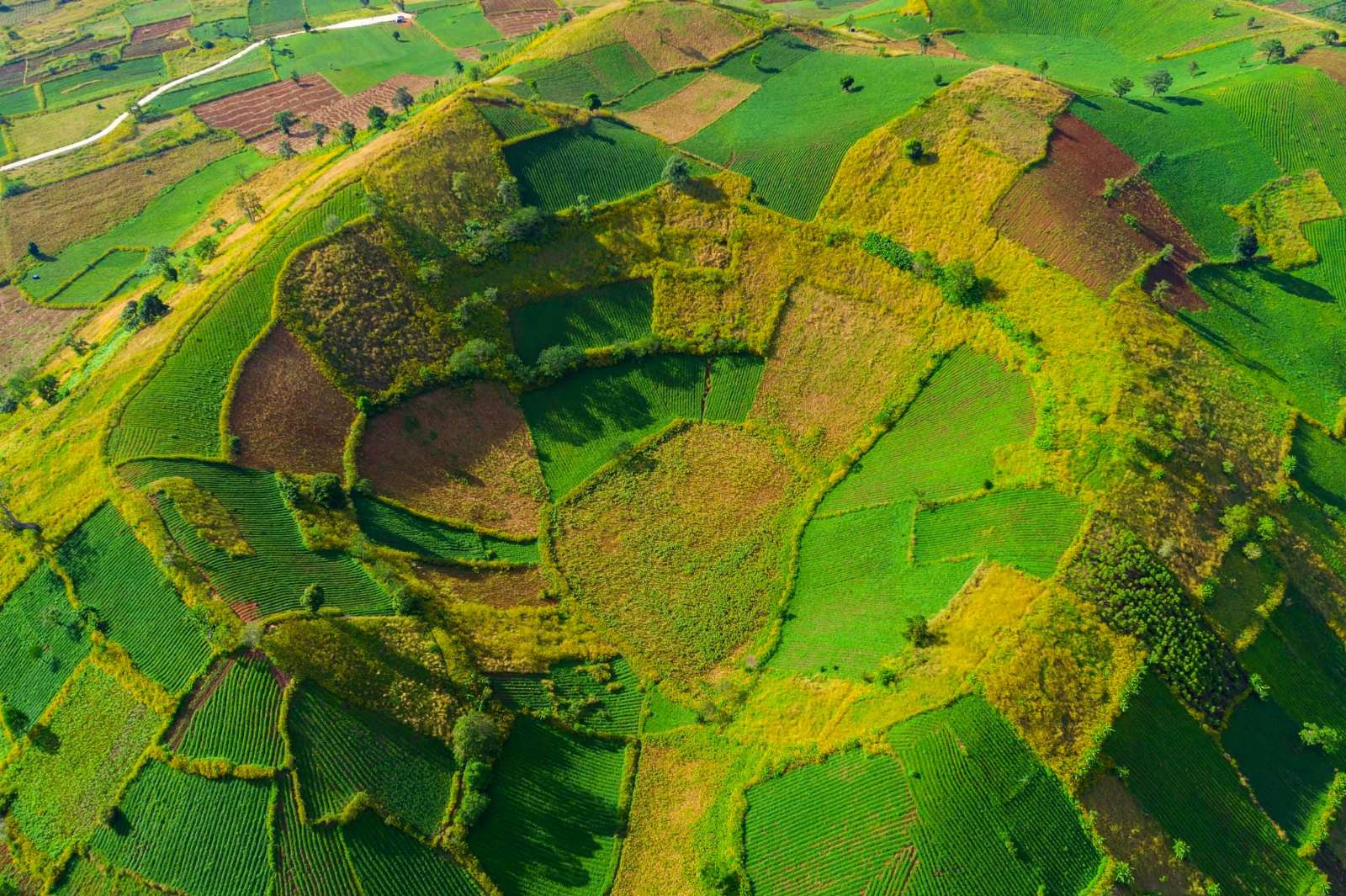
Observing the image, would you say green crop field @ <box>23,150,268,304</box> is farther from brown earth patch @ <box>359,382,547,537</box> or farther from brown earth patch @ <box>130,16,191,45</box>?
brown earth patch @ <box>130,16,191,45</box>

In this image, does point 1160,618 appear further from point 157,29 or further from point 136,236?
point 157,29

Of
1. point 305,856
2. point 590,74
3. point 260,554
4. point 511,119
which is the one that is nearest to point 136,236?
point 511,119

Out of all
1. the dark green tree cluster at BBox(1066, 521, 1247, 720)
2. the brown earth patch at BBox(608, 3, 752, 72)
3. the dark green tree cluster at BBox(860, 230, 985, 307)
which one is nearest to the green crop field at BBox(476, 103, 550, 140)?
the brown earth patch at BBox(608, 3, 752, 72)

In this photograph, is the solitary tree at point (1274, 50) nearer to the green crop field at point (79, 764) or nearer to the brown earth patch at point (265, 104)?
the green crop field at point (79, 764)

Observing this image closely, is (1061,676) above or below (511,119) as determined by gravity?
below

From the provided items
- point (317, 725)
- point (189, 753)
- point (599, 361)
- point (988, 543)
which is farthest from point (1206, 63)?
point (189, 753)

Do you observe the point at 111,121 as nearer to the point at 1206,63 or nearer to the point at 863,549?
the point at 863,549
